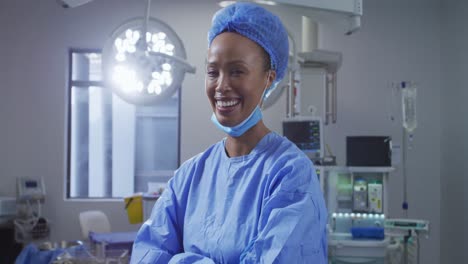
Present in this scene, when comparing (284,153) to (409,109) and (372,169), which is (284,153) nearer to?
(372,169)

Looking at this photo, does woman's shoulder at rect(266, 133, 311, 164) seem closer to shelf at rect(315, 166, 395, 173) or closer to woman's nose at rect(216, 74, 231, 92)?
woman's nose at rect(216, 74, 231, 92)

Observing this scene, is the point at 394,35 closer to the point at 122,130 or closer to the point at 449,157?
the point at 449,157

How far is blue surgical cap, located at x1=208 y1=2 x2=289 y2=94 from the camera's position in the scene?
113 centimetres

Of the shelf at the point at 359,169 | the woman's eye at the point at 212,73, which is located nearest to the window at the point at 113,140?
the shelf at the point at 359,169

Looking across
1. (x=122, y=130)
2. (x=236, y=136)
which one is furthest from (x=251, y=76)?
(x=122, y=130)

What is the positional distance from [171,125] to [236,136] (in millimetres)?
3808

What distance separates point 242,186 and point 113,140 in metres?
4.02

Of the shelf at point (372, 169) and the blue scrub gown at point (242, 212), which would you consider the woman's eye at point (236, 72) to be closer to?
the blue scrub gown at point (242, 212)

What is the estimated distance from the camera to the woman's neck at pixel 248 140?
119cm

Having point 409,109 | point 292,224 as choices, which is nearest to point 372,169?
point 409,109

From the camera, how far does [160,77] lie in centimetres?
228

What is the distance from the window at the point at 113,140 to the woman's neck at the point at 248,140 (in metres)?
3.70

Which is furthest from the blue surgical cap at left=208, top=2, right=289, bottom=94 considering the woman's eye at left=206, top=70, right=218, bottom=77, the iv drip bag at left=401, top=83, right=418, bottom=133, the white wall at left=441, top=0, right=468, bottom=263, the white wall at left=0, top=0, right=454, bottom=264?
the white wall at left=0, top=0, right=454, bottom=264

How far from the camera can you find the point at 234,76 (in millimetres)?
1091
